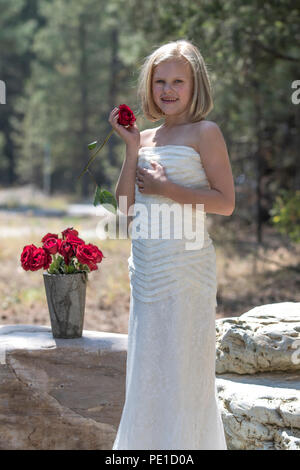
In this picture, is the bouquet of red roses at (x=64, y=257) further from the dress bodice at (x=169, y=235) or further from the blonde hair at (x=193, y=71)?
the blonde hair at (x=193, y=71)

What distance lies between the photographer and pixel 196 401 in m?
2.41

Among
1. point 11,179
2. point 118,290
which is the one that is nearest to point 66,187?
point 11,179

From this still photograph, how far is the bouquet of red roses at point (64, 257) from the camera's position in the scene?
3256 millimetres

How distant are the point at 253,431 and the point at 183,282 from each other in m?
0.98

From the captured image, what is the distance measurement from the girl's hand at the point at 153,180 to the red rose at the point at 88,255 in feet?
2.98

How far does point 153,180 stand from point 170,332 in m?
0.57

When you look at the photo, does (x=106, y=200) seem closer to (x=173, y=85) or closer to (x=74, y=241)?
(x=173, y=85)

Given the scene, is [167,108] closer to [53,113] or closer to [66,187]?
[53,113]

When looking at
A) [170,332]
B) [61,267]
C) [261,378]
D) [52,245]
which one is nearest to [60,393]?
[61,267]

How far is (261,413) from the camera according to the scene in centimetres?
287

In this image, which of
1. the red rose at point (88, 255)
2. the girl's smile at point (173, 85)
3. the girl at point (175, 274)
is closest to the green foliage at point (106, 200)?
the girl at point (175, 274)

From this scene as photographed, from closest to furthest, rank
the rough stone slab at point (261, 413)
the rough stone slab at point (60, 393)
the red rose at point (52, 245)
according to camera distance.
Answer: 1. the rough stone slab at point (261, 413)
2. the rough stone slab at point (60, 393)
3. the red rose at point (52, 245)

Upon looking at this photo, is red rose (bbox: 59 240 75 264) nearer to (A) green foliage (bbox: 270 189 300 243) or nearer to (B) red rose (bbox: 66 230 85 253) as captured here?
(B) red rose (bbox: 66 230 85 253)

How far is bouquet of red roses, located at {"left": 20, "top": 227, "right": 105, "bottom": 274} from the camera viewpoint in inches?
128
